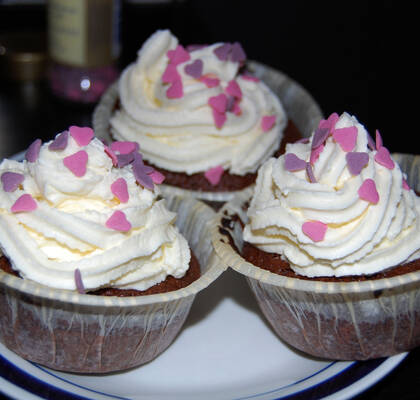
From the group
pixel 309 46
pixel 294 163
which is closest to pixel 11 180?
pixel 294 163

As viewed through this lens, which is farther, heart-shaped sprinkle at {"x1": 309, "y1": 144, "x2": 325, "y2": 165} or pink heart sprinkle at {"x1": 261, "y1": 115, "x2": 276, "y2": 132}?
pink heart sprinkle at {"x1": 261, "y1": 115, "x2": 276, "y2": 132}

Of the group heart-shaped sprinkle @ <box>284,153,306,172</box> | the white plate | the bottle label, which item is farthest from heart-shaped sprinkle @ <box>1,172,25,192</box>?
the bottle label

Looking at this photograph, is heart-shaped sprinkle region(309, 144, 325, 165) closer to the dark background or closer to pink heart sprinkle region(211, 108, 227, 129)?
pink heart sprinkle region(211, 108, 227, 129)

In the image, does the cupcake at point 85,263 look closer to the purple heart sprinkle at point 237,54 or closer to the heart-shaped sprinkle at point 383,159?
the heart-shaped sprinkle at point 383,159

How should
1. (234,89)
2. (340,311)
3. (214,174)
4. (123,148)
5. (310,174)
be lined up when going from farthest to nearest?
(234,89)
(214,174)
(123,148)
(310,174)
(340,311)

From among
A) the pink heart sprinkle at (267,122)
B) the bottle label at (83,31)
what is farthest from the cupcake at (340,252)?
the bottle label at (83,31)

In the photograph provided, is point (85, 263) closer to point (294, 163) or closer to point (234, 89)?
point (294, 163)
